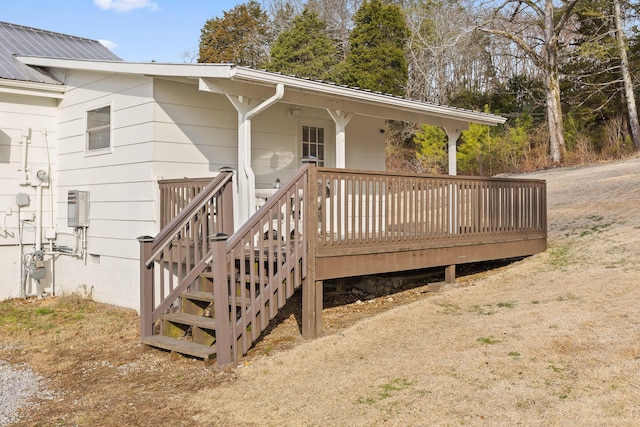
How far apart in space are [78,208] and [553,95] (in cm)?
1671

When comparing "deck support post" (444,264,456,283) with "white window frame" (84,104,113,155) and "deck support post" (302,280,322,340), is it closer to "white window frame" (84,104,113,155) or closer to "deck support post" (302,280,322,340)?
"deck support post" (302,280,322,340)

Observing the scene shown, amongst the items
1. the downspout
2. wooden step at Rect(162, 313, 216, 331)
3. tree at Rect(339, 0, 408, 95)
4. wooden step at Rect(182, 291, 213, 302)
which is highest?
tree at Rect(339, 0, 408, 95)

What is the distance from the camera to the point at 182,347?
5.62m

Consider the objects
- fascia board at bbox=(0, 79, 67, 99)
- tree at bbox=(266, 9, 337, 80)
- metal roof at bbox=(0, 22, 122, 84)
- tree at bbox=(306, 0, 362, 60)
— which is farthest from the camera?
tree at bbox=(306, 0, 362, 60)

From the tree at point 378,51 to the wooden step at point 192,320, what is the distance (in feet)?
63.5

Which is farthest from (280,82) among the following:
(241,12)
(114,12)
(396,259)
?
(114,12)

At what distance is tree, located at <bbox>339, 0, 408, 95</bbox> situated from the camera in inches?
953

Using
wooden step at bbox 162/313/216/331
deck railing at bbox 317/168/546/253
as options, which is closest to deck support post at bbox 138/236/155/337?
wooden step at bbox 162/313/216/331

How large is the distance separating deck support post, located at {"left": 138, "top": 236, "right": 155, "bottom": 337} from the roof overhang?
229cm

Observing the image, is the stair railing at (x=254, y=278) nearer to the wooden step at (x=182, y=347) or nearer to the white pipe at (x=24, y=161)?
the wooden step at (x=182, y=347)

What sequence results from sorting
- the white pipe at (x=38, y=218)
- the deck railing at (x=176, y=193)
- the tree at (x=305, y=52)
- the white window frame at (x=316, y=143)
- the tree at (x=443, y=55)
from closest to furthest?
the deck railing at (x=176, y=193) < the white pipe at (x=38, y=218) < the white window frame at (x=316, y=143) < the tree at (x=305, y=52) < the tree at (x=443, y=55)

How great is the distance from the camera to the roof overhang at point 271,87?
719 cm

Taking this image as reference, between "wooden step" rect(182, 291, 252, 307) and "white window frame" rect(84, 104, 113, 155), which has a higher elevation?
"white window frame" rect(84, 104, 113, 155)

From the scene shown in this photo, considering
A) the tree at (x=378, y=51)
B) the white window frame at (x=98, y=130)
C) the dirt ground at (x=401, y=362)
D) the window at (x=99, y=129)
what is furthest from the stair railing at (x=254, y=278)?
the tree at (x=378, y=51)
